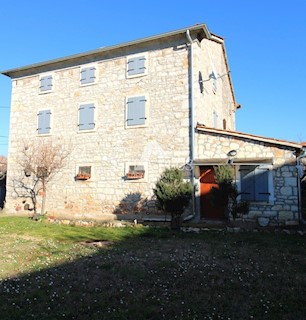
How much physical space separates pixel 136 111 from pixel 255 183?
17.5 ft

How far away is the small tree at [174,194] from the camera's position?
9500mm

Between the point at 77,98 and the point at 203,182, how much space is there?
6.84 metres

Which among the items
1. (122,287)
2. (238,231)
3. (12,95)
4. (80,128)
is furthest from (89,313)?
(12,95)

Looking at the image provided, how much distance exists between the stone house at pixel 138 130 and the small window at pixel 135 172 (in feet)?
0.13

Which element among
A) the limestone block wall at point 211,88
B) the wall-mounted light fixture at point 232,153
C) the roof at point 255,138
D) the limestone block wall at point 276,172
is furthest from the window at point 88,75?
the wall-mounted light fixture at point 232,153

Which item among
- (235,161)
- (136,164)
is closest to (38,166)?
(136,164)

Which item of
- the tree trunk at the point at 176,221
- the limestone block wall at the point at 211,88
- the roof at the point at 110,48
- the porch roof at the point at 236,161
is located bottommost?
the tree trunk at the point at 176,221

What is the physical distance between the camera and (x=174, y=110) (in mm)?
11570

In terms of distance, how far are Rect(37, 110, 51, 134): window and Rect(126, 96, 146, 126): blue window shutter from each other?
4177 mm

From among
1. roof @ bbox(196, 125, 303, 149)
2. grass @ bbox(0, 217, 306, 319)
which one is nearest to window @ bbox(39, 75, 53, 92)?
roof @ bbox(196, 125, 303, 149)

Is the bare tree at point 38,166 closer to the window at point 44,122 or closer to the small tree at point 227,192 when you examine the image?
the window at point 44,122

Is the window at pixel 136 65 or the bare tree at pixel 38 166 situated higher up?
the window at pixel 136 65

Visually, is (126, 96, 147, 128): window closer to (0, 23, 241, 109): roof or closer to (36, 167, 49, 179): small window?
(0, 23, 241, 109): roof

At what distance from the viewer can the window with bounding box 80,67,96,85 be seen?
13406 millimetres
